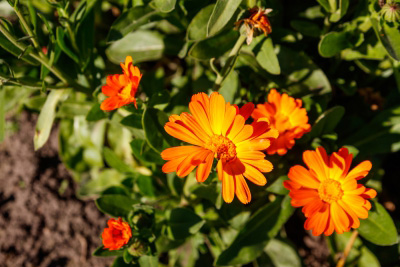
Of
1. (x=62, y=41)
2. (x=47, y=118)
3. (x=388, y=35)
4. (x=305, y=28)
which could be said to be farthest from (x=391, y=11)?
(x=47, y=118)

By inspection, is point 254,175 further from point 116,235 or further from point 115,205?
point 115,205

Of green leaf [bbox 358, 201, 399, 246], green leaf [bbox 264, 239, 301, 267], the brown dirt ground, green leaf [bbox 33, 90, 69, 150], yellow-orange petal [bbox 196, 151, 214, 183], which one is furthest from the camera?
the brown dirt ground

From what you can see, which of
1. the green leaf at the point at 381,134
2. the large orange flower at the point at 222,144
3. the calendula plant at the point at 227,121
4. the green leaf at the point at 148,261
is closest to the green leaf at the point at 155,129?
the calendula plant at the point at 227,121

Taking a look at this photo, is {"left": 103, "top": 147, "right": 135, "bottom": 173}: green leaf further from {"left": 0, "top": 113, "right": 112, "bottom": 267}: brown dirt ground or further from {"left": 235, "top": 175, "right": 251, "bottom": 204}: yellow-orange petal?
{"left": 235, "top": 175, "right": 251, "bottom": 204}: yellow-orange petal

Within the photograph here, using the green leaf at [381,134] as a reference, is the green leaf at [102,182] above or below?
below

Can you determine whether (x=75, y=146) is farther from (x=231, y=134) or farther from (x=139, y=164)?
(x=231, y=134)

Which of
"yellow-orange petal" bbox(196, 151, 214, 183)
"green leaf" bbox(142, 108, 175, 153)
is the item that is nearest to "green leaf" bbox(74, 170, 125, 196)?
"green leaf" bbox(142, 108, 175, 153)

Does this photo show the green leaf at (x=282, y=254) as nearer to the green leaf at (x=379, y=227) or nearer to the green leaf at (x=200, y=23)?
the green leaf at (x=379, y=227)
